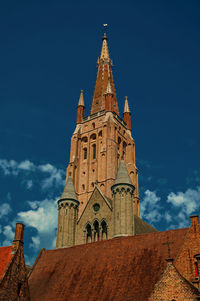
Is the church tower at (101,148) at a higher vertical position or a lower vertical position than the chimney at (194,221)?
higher

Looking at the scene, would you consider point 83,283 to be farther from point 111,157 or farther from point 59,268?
point 111,157

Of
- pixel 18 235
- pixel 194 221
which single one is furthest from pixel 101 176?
pixel 194 221

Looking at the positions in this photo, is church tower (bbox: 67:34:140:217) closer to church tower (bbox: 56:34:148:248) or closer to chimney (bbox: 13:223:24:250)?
church tower (bbox: 56:34:148:248)

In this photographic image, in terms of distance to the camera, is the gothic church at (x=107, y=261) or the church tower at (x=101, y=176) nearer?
the gothic church at (x=107, y=261)

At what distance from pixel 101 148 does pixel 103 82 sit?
64.7 feet

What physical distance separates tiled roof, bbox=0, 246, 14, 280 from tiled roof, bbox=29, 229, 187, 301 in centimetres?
382

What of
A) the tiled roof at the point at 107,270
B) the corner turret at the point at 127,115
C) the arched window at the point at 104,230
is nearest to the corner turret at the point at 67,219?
the arched window at the point at 104,230

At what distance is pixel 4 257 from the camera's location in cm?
2814

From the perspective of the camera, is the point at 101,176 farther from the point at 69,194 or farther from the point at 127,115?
the point at 127,115

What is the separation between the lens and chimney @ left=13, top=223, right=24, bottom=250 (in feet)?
94.1

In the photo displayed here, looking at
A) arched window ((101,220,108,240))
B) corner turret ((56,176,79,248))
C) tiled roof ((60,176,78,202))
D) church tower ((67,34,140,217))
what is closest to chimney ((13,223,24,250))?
corner turret ((56,176,79,248))

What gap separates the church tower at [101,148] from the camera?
6316 centimetres

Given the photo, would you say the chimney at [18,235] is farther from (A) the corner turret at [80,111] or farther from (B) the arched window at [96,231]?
(A) the corner turret at [80,111]

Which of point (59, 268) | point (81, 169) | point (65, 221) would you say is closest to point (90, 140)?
point (81, 169)
